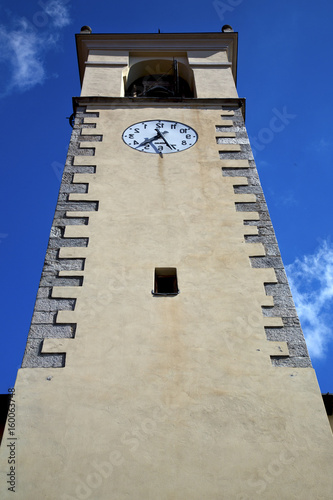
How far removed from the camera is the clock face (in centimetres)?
857

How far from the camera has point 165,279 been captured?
21.4 ft

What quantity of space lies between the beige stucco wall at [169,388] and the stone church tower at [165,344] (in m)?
0.01

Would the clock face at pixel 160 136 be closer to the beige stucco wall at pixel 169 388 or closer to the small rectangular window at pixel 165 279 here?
the beige stucco wall at pixel 169 388

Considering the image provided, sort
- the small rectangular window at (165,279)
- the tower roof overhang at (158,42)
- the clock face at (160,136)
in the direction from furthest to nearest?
the tower roof overhang at (158,42)
the clock face at (160,136)
the small rectangular window at (165,279)

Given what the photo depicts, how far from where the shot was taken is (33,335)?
5.68 meters

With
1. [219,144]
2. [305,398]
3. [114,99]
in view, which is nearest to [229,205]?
[219,144]

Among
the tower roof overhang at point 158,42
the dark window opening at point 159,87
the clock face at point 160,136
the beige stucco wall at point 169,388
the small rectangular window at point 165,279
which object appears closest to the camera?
the beige stucco wall at point 169,388

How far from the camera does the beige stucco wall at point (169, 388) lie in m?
4.61

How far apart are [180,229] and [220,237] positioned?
521 millimetres

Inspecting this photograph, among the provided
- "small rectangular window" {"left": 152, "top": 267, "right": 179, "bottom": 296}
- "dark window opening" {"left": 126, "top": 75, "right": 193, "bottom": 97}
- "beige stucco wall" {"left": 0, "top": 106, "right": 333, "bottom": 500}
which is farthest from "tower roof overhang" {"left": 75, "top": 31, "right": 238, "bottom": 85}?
"small rectangular window" {"left": 152, "top": 267, "right": 179, "bottom": 296}

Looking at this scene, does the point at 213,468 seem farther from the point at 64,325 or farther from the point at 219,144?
the point at 219,144

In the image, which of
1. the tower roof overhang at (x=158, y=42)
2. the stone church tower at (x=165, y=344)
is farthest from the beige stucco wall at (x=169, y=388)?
the tower roof overhang at (x=158, y=42)

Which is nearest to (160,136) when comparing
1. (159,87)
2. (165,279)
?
(159,87)

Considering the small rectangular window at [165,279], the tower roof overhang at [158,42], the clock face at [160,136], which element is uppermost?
the tower roof overhang at [158,42]
